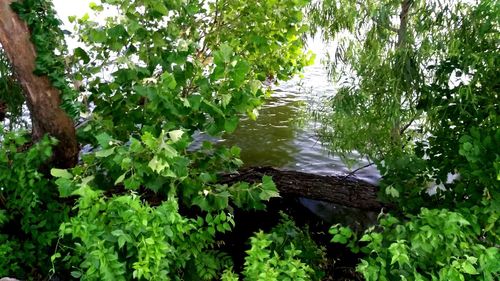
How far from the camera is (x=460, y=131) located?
4105mm

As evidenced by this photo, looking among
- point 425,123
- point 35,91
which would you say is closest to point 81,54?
point 35,91

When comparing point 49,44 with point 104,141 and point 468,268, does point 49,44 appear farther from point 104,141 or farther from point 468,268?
point 468,268

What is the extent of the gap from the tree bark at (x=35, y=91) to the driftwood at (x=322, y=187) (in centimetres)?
217

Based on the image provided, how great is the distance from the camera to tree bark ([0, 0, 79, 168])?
3939 millimetres

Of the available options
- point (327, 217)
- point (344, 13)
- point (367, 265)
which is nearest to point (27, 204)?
point (367, 265)

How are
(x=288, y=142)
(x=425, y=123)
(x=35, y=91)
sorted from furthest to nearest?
(x=288, y=142) → (x=425, y=123) → (x=35, y=91)

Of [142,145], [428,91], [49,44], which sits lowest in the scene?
[142,145]

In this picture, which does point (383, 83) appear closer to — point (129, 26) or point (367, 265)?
point (367, 265)

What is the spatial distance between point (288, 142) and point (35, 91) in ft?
23.8

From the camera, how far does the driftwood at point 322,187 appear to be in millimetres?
5887

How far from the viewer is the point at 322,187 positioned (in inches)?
244

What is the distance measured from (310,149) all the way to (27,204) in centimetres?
731

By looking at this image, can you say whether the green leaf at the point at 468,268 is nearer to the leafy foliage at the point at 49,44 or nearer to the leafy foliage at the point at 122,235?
the leafy foliage at the point at 122,235

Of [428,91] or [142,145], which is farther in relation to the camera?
[428,91]
